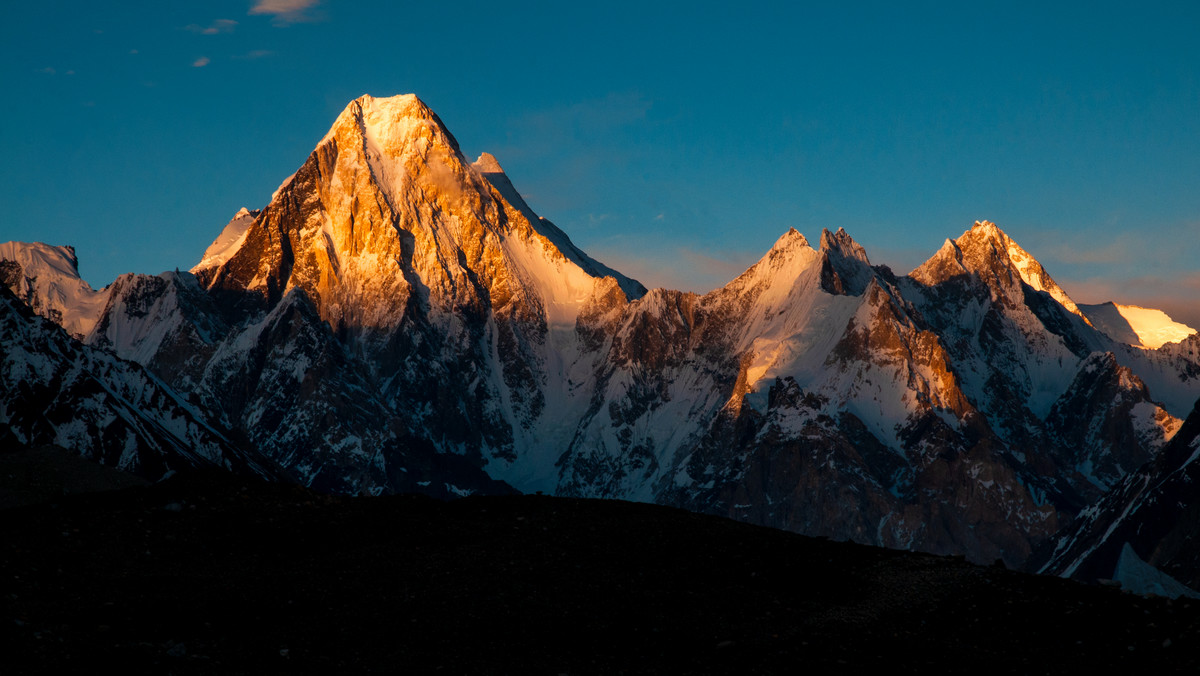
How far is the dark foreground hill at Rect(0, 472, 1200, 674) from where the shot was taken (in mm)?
32594

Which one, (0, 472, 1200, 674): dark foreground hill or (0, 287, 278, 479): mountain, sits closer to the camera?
(0, 472, 1200, 674): dark foreground hill

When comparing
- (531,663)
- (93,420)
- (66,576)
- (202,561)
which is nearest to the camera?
(531,663)

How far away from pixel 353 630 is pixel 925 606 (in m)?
15.8

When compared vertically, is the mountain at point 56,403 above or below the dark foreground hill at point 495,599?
above

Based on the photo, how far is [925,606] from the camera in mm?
37625

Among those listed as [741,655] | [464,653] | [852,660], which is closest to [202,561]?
[464,653]

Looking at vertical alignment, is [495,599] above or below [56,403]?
below

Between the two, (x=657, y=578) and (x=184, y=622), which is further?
(x=657, y=578)

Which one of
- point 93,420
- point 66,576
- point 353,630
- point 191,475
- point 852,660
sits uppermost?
point 93,420

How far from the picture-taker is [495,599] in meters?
36.9

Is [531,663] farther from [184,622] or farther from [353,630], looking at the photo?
[184,622]

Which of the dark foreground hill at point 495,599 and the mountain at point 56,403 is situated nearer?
the dark foreground hill at point 495,599

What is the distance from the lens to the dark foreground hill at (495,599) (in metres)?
32.6

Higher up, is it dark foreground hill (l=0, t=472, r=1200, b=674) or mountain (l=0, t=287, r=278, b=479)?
mountain (l=0, t=287, r=278, b=479)
